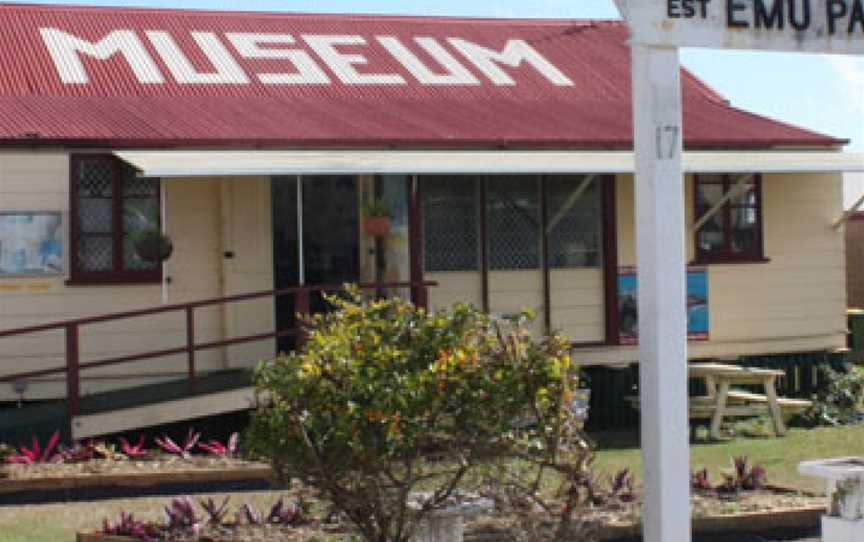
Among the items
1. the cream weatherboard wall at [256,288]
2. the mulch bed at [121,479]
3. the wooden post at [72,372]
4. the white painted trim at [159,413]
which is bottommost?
the mulch bed at [121,479]

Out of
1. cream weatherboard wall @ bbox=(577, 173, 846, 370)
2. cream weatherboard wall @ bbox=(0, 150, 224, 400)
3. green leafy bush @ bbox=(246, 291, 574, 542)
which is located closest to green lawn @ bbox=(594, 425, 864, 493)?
cream weatherboard wall @ bbox=(577, 173, 846, 370)

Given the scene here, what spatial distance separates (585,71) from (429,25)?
241cm

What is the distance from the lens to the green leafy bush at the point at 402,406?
6.91m

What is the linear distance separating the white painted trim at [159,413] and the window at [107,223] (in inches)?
68.0

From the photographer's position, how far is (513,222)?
55.0 ft

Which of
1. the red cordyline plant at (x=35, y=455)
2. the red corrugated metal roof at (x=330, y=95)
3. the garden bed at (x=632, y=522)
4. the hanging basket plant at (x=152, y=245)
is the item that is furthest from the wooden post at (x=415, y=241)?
the garden bed at (x=632, y=522)

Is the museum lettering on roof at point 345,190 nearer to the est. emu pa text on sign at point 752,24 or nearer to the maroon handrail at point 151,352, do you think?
the maroon handrail at point 151,352

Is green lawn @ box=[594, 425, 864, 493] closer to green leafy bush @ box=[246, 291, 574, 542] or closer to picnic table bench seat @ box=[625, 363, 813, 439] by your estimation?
picnic table bench seat @ box=[625, 363, 813, 439]

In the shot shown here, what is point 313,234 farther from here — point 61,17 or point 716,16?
point 716,16

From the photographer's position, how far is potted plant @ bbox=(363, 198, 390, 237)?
51.2 feet

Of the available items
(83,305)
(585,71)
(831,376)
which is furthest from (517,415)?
(585,71)

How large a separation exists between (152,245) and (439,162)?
305 centimetres

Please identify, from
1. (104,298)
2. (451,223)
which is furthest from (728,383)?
(104,298)

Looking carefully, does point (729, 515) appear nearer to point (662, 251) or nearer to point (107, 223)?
point (662, 251)
